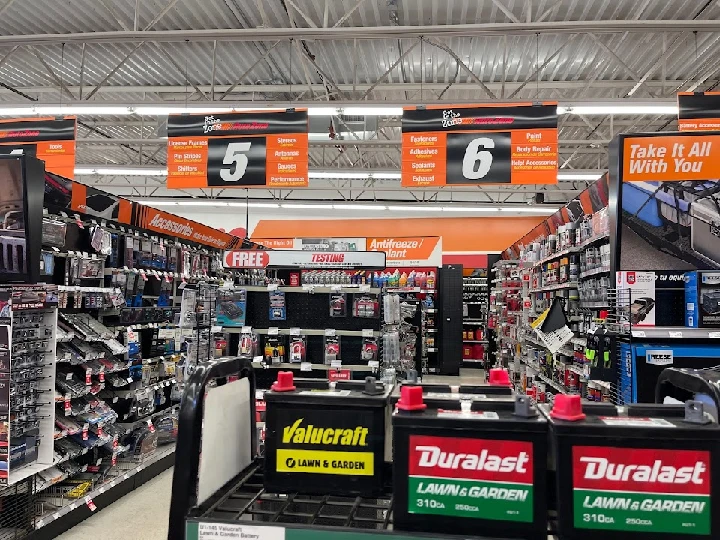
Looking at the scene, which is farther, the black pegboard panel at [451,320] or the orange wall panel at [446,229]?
the orange wall panel at [446,229]

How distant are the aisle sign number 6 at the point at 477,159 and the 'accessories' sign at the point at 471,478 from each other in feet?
22.3

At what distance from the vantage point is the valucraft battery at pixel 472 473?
1108 millimetres

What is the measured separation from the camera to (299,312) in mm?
5523

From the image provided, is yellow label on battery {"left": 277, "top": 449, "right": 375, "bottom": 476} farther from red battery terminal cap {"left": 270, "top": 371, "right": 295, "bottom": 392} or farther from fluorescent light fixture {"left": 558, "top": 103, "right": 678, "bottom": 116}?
fluorescent light fixture {"left": 558, "top": 103, "right": 678, "bottom": 116}

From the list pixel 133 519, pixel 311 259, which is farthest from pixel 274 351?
pixel 133 519

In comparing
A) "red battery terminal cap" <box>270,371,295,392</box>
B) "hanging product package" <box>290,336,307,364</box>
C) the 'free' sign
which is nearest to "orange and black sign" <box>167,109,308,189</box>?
the 'free' sign

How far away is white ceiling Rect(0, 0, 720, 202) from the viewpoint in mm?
7445

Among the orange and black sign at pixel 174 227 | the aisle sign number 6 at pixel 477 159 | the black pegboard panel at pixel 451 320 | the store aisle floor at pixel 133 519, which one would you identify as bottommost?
the store aisle floor at pixel 133 519

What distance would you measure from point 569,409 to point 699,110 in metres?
7.81

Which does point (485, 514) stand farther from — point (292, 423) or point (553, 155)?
point (553, 155)

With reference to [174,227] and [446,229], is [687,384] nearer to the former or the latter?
[174,227]

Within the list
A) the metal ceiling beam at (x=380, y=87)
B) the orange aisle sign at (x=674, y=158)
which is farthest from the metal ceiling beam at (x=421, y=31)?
the orange aisle sign at (x=674, y=158)

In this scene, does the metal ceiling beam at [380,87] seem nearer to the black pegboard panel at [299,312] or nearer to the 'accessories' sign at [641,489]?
the black pegboard panel at [299,312]

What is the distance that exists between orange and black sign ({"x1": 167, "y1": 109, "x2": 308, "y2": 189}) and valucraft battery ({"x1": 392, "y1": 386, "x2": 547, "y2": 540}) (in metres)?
7.02
